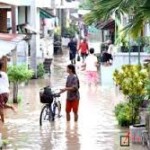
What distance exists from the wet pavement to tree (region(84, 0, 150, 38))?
492 centimetres

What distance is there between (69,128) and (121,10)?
8.31 meters

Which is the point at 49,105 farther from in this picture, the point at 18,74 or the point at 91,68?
the point at 91,68

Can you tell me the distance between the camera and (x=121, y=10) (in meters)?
9.82

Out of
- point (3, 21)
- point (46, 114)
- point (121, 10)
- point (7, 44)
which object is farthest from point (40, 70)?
point (121, 10)

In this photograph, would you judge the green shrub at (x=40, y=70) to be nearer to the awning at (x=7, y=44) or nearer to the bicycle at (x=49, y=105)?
the awning at (x=7, y=44)

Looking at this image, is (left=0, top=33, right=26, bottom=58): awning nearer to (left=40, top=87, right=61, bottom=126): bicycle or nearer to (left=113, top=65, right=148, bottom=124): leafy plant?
(left=40, top=87, right=61, bottom=126): bicycle

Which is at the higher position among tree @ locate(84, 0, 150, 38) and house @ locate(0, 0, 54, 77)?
house @ locate(0, 0, 54, 77)

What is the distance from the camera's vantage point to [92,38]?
62.2 meters

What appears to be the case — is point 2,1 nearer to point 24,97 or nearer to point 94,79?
point 24,97

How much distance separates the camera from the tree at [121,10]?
31.3 feet

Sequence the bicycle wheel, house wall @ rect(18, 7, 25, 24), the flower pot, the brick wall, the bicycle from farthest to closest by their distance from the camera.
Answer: house wall @ rect(18, 7, 25, 24)
the brick wall
the bicycle wheel
the bicycle
the flower pot

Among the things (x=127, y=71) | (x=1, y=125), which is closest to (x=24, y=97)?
(x=1, y=125)

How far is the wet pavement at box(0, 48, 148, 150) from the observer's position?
1531 cm

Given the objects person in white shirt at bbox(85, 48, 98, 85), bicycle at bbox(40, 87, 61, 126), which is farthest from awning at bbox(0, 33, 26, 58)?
person in white shirt at bbox(85, 48, 98, 85)
